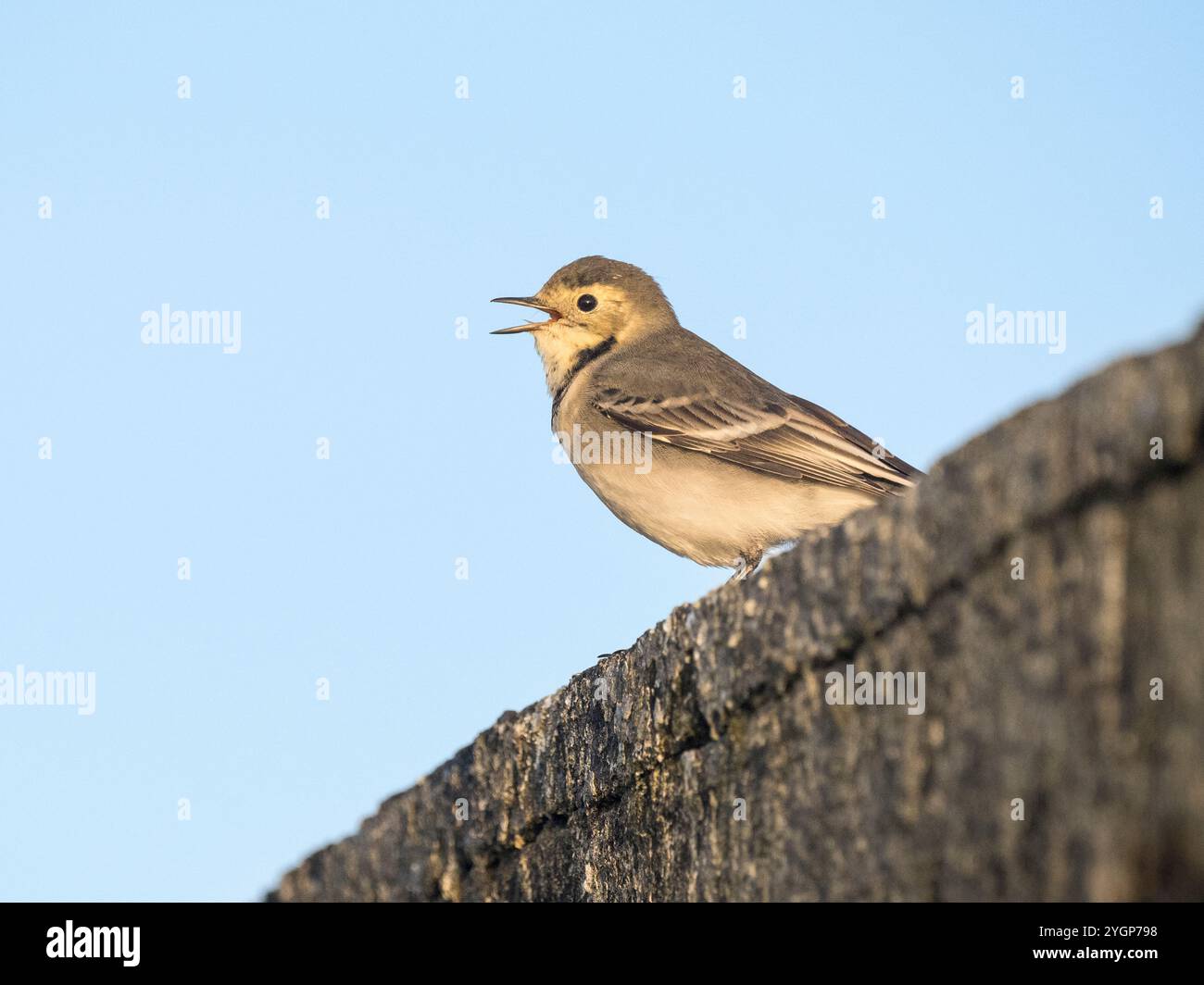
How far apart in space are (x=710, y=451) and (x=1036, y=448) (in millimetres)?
5741

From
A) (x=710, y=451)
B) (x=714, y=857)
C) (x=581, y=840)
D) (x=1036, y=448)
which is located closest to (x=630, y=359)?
(x=710, y=451)

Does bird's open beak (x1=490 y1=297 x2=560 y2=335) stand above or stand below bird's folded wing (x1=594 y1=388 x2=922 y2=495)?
above

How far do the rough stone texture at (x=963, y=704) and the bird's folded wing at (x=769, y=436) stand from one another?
3911 millimetres

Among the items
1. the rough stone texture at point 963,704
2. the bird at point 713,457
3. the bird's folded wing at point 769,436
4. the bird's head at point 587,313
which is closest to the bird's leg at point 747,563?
the bird at point 713,457

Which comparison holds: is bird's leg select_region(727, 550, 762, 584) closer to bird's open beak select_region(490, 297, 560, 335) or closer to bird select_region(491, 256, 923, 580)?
bird select_region(491, 256, 923, 580)

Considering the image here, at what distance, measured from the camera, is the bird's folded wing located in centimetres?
780

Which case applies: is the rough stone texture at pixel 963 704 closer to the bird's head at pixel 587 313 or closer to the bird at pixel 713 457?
the bird at pixel 713 457

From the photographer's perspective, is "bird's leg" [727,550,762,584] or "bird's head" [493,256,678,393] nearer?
"bird's leg" [727,550,762,584]

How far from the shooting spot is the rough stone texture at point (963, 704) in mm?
1943

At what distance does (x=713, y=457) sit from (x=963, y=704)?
18.6ft

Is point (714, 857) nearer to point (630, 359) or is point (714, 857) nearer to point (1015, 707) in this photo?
point (1015, 707)

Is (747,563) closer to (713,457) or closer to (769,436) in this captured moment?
(713,457)

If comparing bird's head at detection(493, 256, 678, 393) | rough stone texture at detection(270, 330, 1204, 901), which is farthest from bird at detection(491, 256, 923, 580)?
rough stone texture at detection(270, 330, 1204, 901)
